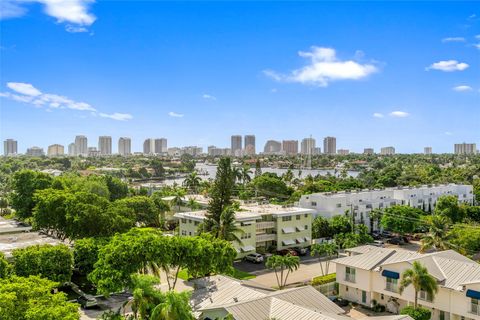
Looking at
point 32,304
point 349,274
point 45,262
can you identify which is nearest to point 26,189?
point 45,262

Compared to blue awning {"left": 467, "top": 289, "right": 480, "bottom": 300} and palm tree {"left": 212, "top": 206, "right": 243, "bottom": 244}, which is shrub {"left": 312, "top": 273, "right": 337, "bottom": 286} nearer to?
palm tree {"left": 212, "top": 206, "right": 243, "bottom": 244}

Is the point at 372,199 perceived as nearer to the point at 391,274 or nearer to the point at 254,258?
the point at 254,258

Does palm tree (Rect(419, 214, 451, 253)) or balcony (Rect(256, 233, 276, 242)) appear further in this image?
balcony (Rect(256, 233, 276, 242))

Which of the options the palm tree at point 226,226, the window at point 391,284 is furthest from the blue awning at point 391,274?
the palm tree at point 226,226

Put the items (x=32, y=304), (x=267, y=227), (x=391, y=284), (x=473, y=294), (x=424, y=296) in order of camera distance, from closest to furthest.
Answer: (x=32, y=304), (x=473, y=294), (x=424, y=296), (x=391, y=284), (x=267, y=227)

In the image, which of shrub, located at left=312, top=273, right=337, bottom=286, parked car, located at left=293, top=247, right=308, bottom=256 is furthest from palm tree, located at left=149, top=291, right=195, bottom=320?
parked car, located at left=293, top=247, right=308, bottom=256
